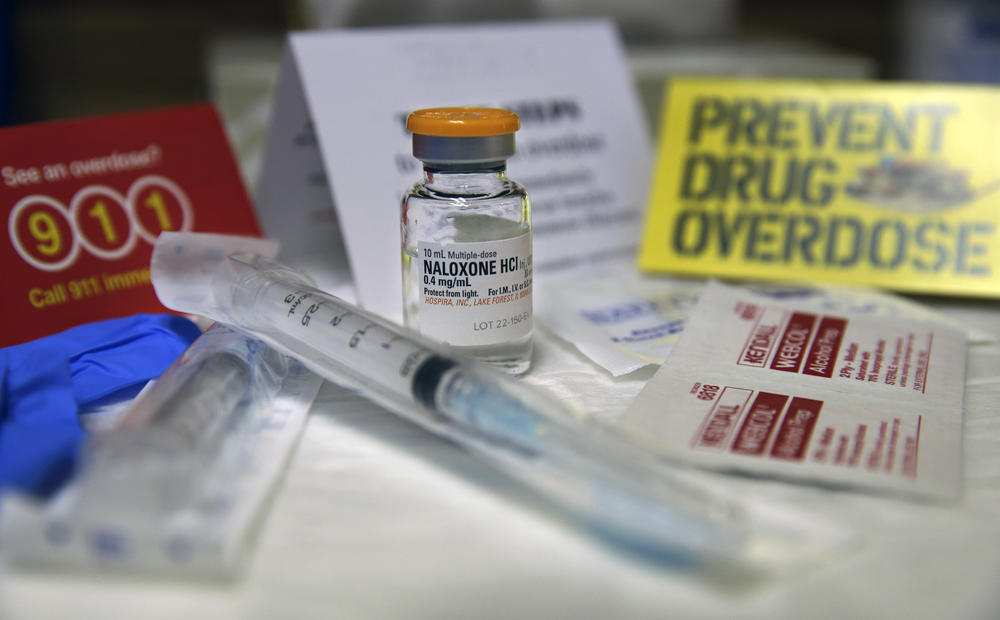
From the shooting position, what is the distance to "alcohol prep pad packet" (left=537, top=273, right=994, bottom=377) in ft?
2.19

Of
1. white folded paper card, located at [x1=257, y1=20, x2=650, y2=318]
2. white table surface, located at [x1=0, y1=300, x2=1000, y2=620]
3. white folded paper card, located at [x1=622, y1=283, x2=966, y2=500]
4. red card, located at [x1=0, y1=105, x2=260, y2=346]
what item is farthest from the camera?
white folded paper card, located at [x1=257, y1=20, x2=650, y2=318]

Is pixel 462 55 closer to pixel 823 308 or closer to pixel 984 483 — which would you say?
pixel 823 308

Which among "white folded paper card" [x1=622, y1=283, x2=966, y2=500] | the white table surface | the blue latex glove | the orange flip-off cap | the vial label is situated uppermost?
the orange flip-off cap

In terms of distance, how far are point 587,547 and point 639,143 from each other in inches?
25.9

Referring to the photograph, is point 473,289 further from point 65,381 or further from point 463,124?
point 65,381

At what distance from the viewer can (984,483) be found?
482 mm

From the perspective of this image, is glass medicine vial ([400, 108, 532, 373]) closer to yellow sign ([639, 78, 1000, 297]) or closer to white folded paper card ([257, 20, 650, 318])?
white folded paper card ([257, 20, 650, 318])

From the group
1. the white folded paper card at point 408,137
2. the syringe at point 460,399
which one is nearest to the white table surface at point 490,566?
the syringe at point 460,399

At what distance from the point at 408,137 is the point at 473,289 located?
A: 306mm

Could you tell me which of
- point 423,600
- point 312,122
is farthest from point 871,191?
point 423,600

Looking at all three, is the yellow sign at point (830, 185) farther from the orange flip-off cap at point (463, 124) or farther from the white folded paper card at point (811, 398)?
the orange flip-off cap at point (463, 124)

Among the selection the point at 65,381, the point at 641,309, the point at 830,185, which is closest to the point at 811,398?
the point at 641,309

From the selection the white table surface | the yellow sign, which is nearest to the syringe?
the white table surface

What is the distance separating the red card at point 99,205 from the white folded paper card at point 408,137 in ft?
0.28
